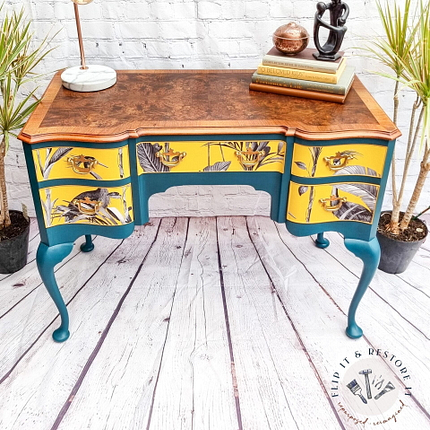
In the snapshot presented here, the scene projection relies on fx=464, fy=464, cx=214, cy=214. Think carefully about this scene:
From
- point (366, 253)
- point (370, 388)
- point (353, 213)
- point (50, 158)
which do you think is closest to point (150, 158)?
point (50, 158)

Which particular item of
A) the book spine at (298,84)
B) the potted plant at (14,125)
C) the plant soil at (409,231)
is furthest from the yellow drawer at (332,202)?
the potted plant at (14,125)

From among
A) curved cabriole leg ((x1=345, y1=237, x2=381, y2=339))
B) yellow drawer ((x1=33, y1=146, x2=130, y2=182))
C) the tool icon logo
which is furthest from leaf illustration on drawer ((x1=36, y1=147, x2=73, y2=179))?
the tool icon logo

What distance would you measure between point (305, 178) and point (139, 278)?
929 mm

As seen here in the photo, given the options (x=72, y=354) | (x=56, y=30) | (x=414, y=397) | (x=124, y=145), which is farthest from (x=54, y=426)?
(x=56, y=30)

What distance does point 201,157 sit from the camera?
142cm

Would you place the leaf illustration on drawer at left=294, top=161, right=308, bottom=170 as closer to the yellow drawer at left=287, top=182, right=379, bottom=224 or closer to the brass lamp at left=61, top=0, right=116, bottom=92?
the yellow drawer at left=287, top=182, right=379, bottom=224

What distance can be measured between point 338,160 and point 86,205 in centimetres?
79

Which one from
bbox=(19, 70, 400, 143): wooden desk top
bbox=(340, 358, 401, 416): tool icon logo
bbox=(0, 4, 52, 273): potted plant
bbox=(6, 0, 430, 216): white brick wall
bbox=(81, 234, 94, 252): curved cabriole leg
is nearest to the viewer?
bbox=(19, 70, 400, 143): wooden desk top

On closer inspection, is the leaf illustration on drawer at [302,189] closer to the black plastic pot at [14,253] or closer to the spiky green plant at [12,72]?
the spiky green plant at [12,72]

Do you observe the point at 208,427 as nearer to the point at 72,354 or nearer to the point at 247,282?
the point at 72,354

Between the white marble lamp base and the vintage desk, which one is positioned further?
the white marble lamp base

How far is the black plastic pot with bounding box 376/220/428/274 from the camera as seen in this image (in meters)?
1.94

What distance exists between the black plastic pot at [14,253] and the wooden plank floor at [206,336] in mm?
44

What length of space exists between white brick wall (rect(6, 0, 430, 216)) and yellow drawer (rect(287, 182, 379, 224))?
0.73 m
